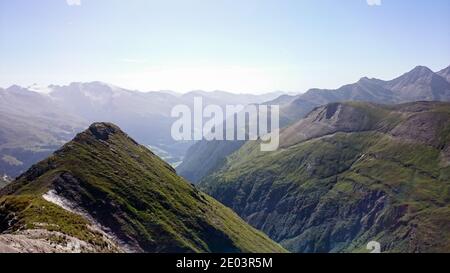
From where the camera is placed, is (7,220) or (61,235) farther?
(7,220)

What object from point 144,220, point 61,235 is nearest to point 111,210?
point 144,220

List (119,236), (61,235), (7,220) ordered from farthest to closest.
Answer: (119,236), (7,220), (61,235)

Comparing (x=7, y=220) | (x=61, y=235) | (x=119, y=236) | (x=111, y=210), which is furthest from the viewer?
(x=111, y=210)

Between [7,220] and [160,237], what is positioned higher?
[7,220]

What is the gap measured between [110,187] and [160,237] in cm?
3292

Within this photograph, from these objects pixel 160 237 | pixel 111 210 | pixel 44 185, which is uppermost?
pixel 44 185
